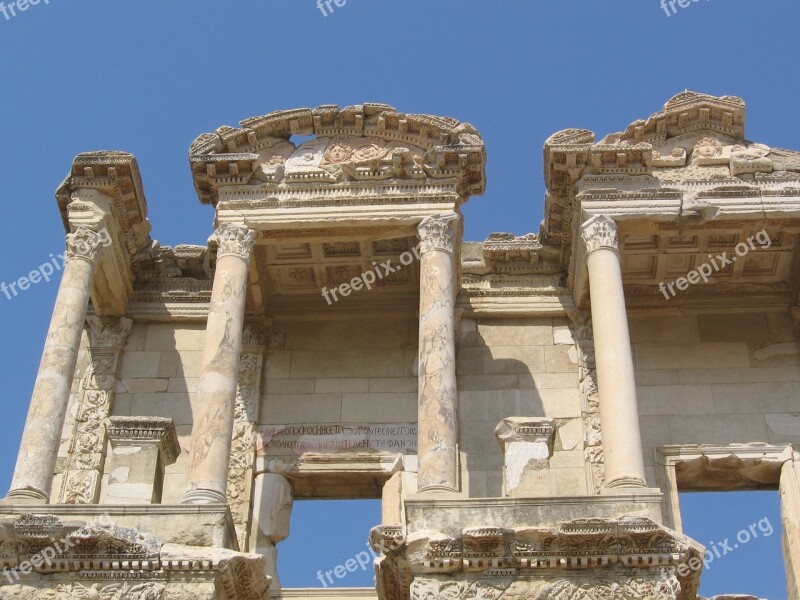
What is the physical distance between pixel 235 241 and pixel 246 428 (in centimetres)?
291

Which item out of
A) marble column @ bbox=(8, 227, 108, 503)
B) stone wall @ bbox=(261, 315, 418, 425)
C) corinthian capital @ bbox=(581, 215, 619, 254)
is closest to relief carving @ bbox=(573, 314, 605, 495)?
corinthian capital @ bbox=(581, 215, 619, 254)

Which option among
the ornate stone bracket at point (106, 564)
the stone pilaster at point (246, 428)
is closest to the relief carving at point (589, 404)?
the stone pilaster at point (246, 428)

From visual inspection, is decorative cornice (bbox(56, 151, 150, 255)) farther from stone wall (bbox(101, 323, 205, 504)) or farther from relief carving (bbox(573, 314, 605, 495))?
relief carving (bbox(573, 314, 605, 495))

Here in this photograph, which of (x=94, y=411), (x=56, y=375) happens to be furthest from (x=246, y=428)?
(x=56, y=375)

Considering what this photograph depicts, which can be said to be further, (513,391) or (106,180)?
(513,391)

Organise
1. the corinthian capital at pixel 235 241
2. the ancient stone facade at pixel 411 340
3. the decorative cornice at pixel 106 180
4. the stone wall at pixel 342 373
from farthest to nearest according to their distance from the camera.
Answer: the stone wall at pixel 342 373 < the decorative cornice at pixel 106 180 < the corinthian capital at pixel 235 241 < the ancient stone facade at pixel 411 340

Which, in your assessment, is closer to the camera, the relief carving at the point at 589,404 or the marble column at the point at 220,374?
the marble column at the point at 220,374

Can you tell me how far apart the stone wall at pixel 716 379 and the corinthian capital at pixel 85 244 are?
8258 millimetres

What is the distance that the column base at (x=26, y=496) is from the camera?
14.7 metres

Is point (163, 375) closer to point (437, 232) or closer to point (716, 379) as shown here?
point (437, 232)

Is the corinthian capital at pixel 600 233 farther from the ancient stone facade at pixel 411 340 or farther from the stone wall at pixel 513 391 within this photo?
the stone wall at pixel 513 391

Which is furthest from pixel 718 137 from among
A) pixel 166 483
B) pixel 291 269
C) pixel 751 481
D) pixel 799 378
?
pixel 166 483

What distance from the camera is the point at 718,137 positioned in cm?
1875

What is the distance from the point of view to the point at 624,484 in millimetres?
14586
